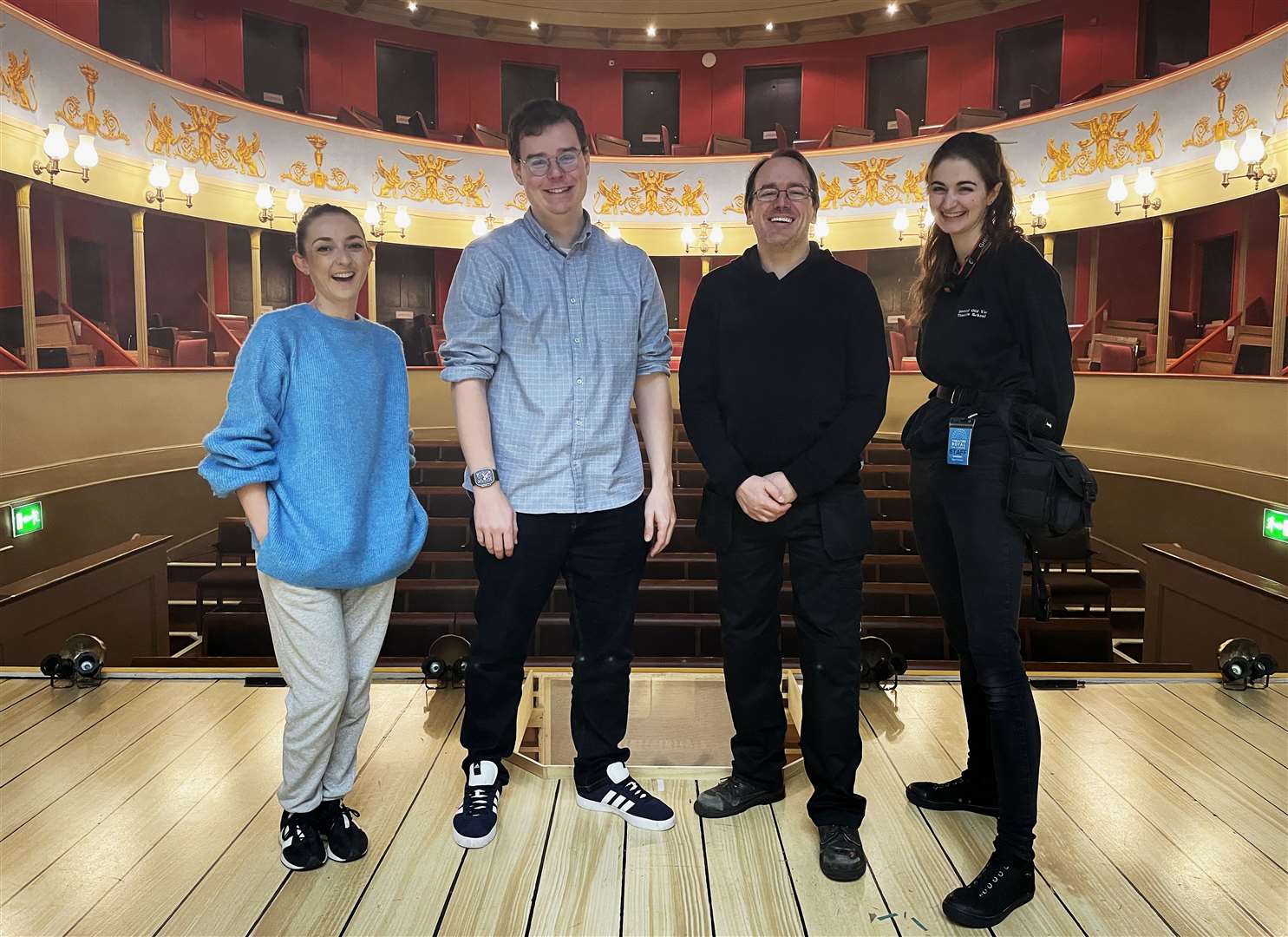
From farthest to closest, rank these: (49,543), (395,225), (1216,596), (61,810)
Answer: (395,225)
(49,543)
(1216,596)
(61,810)

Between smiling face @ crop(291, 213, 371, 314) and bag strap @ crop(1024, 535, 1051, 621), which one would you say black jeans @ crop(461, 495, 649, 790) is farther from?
bag strap @ crop(1024, 535, 1051, 621)

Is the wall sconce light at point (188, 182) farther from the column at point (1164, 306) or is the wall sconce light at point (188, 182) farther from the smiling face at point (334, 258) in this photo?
the column at point (1164, 306)

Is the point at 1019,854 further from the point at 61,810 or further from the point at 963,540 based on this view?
the point at 61,810

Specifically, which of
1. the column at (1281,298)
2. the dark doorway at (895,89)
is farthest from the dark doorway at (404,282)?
the column at (1281,298)

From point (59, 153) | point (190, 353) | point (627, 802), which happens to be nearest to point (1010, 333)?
point (627, 802)

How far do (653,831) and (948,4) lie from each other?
9733mm

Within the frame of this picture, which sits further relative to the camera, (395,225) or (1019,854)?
(395,225)

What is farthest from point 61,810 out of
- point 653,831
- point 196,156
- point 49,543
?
point 196,156

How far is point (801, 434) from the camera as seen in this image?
5.60 ft

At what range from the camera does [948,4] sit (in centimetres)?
917

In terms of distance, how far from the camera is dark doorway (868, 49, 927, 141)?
962 cm

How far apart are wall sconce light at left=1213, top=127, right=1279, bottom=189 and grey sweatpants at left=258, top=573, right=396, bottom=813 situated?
6259 mm

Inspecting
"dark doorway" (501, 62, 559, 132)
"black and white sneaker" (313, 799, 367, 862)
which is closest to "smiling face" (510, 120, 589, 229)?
"black and white sneaker" (313, 799, 367, 862)

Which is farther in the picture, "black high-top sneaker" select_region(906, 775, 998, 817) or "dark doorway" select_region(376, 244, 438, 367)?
"dark doorway" select_region(376, 244, 438, 367)
